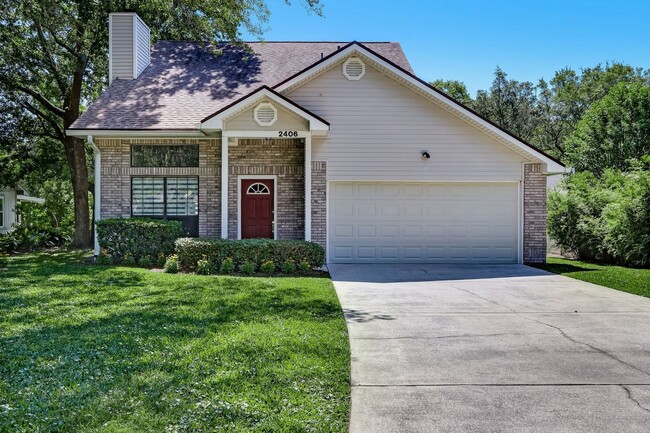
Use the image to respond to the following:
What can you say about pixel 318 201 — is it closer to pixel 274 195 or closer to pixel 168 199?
pixel 274 195

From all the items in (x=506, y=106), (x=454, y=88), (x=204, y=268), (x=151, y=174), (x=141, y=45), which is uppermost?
(x=454, y=88)

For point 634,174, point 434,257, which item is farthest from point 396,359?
point 634,174

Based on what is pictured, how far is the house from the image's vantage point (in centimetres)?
1430

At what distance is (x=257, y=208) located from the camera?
48.4ft

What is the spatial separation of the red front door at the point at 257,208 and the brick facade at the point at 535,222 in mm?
7233

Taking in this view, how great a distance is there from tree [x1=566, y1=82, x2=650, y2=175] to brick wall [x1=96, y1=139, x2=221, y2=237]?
20.3 meters

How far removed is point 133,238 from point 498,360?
10181 millimetres

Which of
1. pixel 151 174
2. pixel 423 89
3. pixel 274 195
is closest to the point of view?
pixel 423 89

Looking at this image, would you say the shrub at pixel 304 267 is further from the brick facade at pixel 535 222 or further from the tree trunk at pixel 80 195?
the tree trunk at pixel 80 195

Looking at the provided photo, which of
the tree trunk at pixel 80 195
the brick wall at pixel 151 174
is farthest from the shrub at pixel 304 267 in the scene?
the tree trunk at pixel 80 195

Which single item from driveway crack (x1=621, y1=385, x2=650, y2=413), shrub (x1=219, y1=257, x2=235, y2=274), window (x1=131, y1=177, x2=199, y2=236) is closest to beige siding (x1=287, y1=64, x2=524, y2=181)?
window (x1=131, y1=177, x2=199, y2=236)

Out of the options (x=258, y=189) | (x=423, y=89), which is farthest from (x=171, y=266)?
(x=423, y=89)

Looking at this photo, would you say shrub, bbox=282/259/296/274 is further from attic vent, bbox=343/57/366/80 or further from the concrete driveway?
attic vent, bbox=343/57/366/80

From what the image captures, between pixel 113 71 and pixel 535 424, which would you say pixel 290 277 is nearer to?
pixel 535 424
